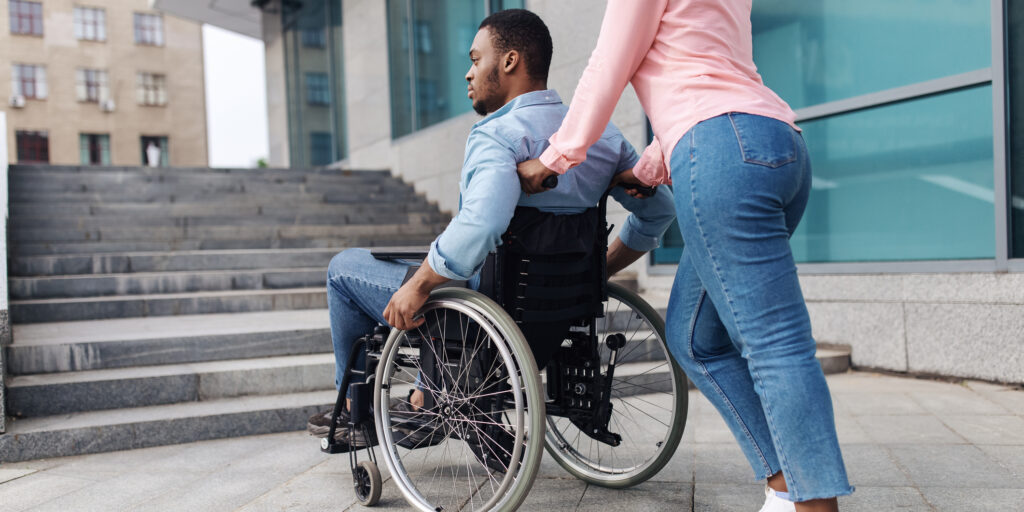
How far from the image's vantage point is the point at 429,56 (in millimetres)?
10547

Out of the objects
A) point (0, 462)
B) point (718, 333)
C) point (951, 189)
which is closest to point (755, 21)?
point (951, 189)

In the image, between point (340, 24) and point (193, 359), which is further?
point (340, 24)

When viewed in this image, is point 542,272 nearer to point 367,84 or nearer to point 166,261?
point 166,261

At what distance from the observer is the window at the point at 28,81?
31.8 meters

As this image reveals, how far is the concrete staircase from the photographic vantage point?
3564 millimetres

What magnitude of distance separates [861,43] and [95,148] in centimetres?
3499

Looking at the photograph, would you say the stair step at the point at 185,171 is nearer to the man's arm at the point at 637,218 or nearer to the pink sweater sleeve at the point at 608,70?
the man's arm at the point at 637,218

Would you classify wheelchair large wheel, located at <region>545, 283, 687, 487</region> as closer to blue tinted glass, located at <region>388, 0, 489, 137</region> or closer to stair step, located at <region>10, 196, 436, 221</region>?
stair step, located at <region>10, 196, 436, 221</region>

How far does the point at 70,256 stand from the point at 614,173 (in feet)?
17.2

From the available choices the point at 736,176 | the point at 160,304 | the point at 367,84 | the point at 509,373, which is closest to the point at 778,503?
the point at 509,373

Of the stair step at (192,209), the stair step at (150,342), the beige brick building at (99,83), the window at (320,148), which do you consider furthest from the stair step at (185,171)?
the beige brick building at (99,83)

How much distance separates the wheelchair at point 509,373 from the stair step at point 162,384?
1.52m

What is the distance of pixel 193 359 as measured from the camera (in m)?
4.16

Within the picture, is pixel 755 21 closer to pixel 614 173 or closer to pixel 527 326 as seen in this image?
pixel 614 173
